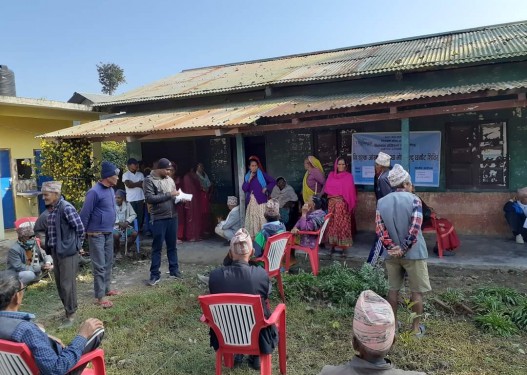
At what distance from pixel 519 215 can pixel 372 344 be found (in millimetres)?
6480

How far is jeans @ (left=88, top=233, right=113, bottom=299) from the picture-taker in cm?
525

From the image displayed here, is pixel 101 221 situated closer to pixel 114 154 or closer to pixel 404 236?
pixel 404 236

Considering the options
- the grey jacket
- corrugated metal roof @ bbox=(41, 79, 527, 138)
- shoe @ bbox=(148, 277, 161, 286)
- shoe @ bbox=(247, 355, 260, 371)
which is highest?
corrugated metal roof @ bbox=(41, 79, 527, 138)

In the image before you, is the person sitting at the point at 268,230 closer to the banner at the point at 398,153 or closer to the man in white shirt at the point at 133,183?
the banner at the point at 398,153

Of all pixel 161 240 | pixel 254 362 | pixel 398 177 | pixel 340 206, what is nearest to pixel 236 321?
pixel 254 362

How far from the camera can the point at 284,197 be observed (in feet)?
25.0

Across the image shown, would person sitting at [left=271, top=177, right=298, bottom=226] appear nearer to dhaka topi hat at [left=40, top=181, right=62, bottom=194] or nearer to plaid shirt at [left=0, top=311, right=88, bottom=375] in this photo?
dhaka topi hat at [left=40, top=181, right=62, bottom=194]

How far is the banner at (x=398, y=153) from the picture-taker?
789 centimetres

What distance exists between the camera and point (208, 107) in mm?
9453

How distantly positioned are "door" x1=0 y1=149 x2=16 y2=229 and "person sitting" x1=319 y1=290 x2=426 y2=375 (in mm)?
11520

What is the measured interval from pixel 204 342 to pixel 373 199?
5275mm

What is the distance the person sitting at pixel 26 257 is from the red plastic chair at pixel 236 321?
3.35m

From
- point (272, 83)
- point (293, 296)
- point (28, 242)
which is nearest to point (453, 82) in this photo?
point (272, 83)

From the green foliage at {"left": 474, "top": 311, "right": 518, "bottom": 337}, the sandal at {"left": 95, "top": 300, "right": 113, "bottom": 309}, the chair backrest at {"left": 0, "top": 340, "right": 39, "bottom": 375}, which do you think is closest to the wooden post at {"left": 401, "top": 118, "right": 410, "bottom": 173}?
the green foliage at {"left": 474, "top": 311, "right": 518, "bottom": 337}
